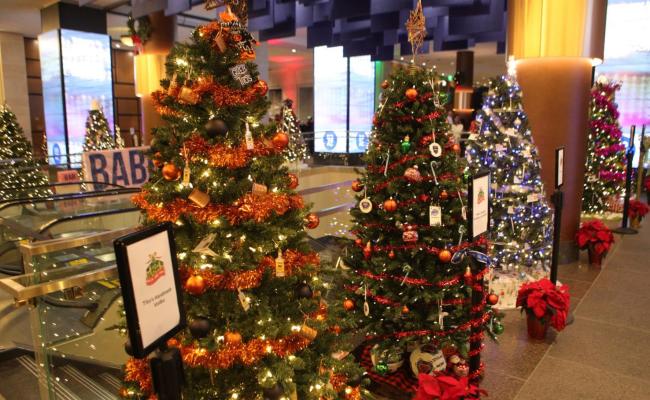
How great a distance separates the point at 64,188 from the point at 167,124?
730cm

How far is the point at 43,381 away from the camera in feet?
7.12

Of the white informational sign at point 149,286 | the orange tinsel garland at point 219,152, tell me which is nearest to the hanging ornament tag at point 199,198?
the orange tinsel garland at point 219,152

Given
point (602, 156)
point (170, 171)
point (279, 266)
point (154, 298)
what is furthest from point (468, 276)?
point (602, 156)

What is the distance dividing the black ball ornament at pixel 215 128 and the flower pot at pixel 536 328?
308 centimetres

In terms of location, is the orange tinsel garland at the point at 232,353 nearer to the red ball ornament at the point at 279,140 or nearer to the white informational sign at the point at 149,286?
the white informational sign at the point at 149,286

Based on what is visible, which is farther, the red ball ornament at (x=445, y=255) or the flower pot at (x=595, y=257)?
the flower pot at (x=595, y=257)

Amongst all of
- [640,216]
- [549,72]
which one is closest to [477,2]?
[549,72]

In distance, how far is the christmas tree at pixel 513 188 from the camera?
190 inches

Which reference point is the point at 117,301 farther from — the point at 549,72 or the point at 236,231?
the point at 549,72

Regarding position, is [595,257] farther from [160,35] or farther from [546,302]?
[160,35]

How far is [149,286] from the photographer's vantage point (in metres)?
1.33

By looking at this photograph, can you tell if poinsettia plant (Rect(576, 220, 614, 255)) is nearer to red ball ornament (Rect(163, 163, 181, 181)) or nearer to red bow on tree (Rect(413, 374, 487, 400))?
red bow on tree (Rect(413, 374, 487, 400))

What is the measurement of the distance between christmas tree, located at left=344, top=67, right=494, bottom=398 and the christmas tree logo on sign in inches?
72.1

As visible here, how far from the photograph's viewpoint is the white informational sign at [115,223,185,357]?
125 centimetres
